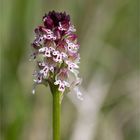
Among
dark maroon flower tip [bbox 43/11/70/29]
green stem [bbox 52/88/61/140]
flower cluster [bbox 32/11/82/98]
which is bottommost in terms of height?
green stem [bbox 52/88/61/140]

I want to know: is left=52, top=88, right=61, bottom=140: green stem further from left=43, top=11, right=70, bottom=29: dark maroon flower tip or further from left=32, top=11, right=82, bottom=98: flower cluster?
left=43, top=11, right=70, bottom=29: dark maroon flower tip

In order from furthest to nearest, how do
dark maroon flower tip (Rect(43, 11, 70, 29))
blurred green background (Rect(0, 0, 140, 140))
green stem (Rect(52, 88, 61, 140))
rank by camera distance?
blurred green background (Rect(0, 0, 140, 140)) → dark maroon flower tip (Rect(43, 11, 70, 29)) → green stem (Rect(52, 88, 61, 140))

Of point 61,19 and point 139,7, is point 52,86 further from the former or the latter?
point 139,7

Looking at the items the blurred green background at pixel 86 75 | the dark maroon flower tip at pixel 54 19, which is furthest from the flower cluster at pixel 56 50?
the blurred green background at pixel 86 75

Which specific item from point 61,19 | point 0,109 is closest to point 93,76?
point 0,109

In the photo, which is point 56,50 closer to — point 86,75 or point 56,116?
point 56,116

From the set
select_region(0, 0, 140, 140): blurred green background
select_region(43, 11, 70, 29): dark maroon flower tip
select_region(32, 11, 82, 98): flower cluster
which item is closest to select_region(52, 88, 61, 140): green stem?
select_region(32, 11, 82, 98): flower cluster
